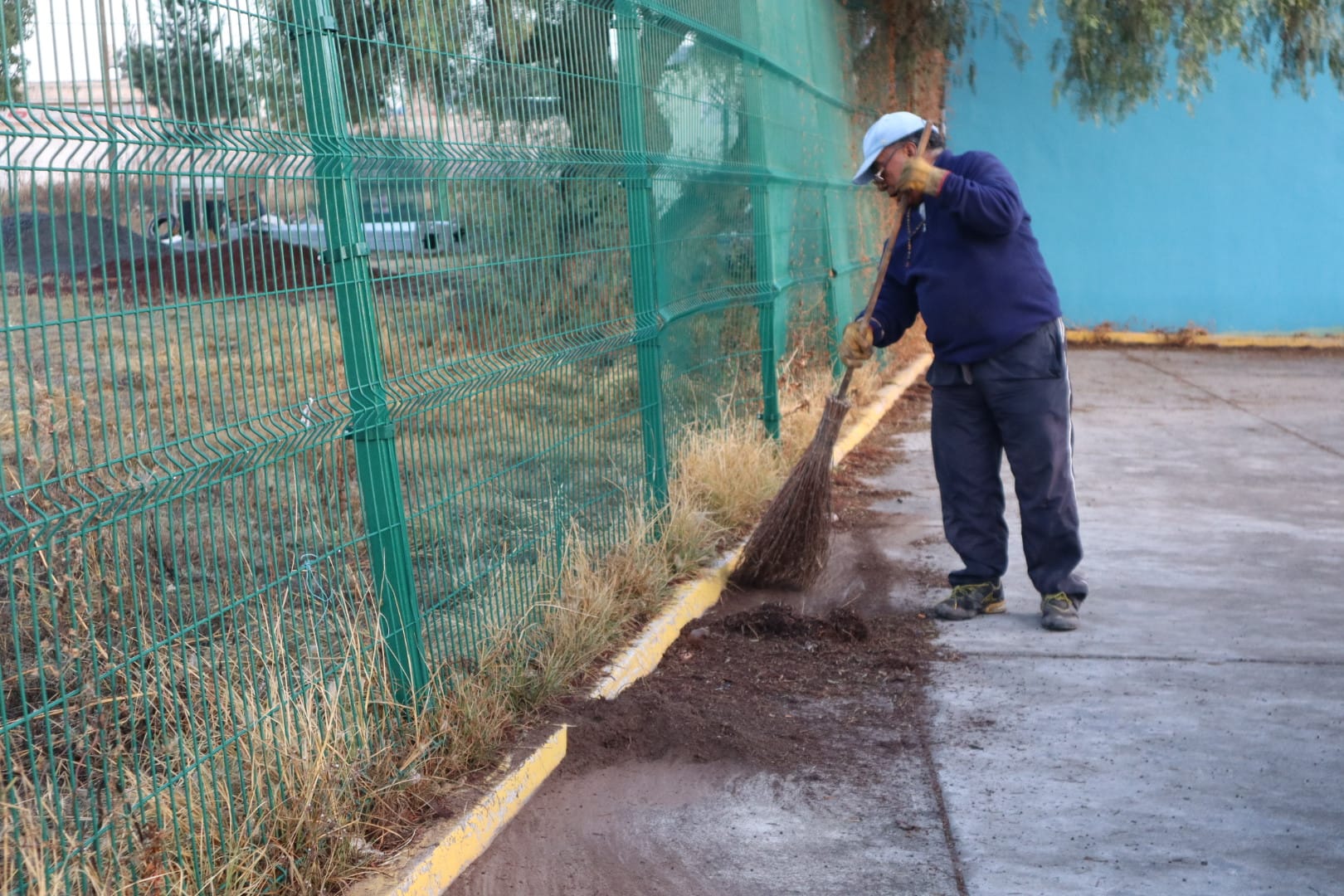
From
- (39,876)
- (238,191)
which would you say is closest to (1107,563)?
(238,191)

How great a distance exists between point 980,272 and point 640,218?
4.83 feet

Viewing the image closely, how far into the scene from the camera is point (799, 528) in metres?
6.11

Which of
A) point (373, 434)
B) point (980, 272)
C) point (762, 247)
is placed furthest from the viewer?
point (762, 247)

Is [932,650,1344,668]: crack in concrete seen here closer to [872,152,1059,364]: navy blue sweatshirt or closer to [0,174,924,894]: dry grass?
[872,152,1059,364]: navy blue sweatshirt

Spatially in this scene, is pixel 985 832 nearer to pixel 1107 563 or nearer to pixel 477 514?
pixel 477 514

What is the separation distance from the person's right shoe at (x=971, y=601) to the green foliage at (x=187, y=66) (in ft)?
12.0

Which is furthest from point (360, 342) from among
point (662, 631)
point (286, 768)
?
point (662, 631)

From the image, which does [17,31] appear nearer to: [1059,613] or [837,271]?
[1059,613]

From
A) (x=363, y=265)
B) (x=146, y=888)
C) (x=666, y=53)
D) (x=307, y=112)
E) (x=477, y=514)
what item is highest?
(x=666, y=53)

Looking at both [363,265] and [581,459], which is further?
[581,459]

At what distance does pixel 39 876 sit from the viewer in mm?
2568

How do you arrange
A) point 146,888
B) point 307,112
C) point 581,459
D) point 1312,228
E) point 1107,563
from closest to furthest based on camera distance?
point 146,888 → point 307,112 → point 581,459 → point 1107,563 → point 1312,228

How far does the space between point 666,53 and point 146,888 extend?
4.78m

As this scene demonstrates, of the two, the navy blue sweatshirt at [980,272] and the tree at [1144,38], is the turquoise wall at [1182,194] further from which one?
the navy blue sweatshirt at [980,272]
